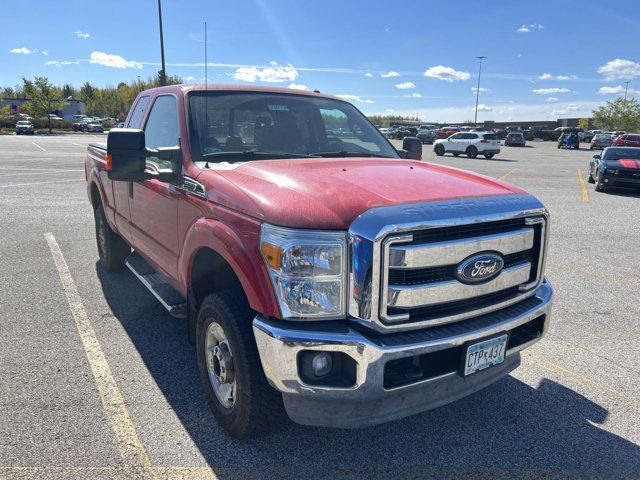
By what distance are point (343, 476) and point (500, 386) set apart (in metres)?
1.51

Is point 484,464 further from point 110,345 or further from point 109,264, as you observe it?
point 109,264

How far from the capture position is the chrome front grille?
90.7 inches

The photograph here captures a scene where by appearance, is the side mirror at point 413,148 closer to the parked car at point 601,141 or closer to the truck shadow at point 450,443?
the truck shadow at point 450,443

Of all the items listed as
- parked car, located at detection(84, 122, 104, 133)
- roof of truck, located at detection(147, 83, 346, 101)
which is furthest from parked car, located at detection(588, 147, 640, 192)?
parked car, located at detection(84, 122, 104, 133)

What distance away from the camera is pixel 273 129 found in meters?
3.83

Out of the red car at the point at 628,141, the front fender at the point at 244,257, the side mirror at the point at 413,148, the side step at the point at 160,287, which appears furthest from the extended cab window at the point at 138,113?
the red car at the point at 628,141

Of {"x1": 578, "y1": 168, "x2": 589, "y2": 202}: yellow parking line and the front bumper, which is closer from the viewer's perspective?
the front bumper

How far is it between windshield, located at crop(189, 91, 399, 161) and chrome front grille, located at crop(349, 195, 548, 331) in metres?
1.44

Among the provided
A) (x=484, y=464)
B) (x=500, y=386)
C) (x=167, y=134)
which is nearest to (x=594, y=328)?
(x=500, y=386)

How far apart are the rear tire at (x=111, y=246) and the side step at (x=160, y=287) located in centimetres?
80

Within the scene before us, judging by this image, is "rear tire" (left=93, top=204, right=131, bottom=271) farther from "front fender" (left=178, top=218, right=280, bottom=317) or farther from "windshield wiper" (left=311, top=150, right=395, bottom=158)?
"front fender" (left=178, top=218, right=280, bottom=317)

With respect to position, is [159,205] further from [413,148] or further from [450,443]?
[450,443]

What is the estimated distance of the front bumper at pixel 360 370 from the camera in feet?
7.49

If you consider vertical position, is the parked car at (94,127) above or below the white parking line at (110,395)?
above
